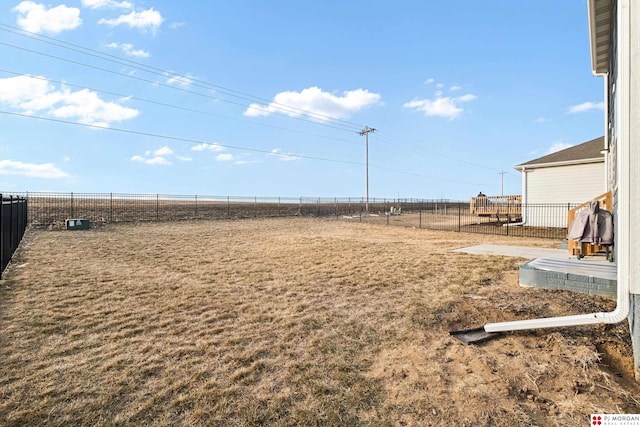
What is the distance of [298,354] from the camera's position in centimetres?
311

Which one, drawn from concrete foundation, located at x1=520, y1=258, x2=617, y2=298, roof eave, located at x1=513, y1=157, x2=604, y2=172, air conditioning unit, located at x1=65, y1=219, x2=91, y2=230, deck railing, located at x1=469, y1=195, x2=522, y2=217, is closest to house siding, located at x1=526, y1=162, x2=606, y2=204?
roof eave, located at x1=513, y1=157, x2=604, y2=172

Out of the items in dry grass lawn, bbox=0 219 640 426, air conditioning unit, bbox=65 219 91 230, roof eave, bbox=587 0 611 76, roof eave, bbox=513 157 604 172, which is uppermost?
roof eave, bbox=587 0 611 76

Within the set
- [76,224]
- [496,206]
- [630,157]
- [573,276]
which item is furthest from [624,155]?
[76,224]

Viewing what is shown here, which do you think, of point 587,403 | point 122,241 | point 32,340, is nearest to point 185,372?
point 32,340

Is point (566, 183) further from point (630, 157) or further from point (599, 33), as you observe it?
point (630, 157)

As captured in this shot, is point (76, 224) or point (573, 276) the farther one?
point (76, 224)

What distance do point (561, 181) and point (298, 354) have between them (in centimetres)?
1670

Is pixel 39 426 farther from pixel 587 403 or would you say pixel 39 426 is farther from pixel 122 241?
pixel 122 241

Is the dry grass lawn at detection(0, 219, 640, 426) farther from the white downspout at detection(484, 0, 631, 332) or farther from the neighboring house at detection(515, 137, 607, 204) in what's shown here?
the neighboring house at detection(515, 137, 607, 204)

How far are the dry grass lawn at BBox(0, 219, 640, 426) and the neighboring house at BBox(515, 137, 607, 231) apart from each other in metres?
11.8

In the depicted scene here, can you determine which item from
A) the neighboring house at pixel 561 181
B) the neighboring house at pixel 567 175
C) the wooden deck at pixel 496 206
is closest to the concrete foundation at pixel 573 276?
the neighboring house at pixel 561 181

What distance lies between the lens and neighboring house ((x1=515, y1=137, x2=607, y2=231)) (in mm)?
14078

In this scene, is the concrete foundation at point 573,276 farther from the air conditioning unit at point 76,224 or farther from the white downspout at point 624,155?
the air conditioning unit at point 76,224

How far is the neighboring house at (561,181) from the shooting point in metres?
14.1
